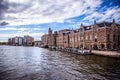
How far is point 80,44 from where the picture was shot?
271 feet

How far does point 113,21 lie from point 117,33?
239 inches

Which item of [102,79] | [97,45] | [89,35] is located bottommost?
[102,79]

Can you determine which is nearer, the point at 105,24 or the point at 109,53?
the point at 109,53

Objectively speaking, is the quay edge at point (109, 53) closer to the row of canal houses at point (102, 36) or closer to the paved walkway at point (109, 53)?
the paved walkway at point (109, 53)

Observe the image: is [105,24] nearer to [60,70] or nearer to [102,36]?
[102,36]

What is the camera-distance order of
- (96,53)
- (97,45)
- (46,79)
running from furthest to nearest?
(97,45) < (96,53) < (46,79)

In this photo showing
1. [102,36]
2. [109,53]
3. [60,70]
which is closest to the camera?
[60,70]

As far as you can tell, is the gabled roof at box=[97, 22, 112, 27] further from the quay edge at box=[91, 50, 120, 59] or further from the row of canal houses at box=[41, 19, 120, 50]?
the quay edge at box=[91, 50, 120, 59]

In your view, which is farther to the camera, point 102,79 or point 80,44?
point 80,44

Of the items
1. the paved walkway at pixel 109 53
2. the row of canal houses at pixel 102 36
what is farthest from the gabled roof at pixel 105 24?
the paved walkway at pixel 109 53

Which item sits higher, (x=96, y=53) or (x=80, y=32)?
(x=80, y=32)

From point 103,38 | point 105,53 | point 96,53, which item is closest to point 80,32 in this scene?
point 103,38

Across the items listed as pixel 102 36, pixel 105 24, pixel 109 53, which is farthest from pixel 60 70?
pixel 105 24

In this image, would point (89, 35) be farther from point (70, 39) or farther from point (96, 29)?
point (70, 39)
